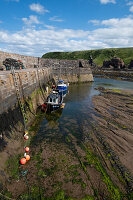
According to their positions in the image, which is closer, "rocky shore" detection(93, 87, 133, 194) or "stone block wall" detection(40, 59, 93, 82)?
"rocky shore" detection(93, 87, 133, 194)

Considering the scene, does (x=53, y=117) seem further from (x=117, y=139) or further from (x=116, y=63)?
(x=116, y=63)

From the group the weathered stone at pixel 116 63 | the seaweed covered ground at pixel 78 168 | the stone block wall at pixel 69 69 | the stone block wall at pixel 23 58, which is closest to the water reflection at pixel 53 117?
the seaweed covered ground at pixel 78 168

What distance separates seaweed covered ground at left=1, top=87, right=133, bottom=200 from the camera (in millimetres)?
7711

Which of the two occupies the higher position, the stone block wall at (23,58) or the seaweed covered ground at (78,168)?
the stone block wall at (23,58)

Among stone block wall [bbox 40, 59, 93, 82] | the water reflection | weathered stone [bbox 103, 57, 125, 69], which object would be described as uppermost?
weathered stone [bbox 103, 57, 125, 69]

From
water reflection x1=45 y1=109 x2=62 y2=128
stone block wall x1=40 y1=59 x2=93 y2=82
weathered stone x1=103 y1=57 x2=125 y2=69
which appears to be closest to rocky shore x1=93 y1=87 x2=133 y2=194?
water reflection x1=45 y1=109 x2=62 y2=128

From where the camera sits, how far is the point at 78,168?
9.68 m

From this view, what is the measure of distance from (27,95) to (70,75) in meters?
36.9

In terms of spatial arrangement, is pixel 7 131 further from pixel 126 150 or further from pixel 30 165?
pixel 126 150

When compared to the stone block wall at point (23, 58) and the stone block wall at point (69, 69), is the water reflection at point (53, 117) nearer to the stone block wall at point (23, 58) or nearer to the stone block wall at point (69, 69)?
the stone block wall at point (23, 58)

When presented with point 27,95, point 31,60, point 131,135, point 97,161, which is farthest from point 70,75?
point 97,161

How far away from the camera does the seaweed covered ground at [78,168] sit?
7711 mm

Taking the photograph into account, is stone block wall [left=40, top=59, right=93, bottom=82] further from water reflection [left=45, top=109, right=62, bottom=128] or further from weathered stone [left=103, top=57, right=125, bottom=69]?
weathered stone [left=103, top=57, right=125, bottom=69]

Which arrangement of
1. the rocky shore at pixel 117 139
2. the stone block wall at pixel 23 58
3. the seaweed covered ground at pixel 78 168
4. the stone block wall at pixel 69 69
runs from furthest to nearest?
the stone block wall at pixel 69 69
the stone block wall at pixel 23 58
the rocky shore at pixel 117 139
the seaweed covered ground at pixel 78 168
